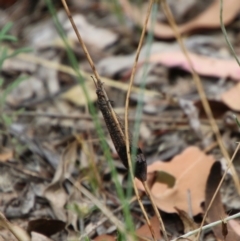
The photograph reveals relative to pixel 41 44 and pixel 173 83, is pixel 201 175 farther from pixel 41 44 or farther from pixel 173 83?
pixel 41 44

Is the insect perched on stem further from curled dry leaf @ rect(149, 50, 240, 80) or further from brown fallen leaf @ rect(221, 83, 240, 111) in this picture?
curled dry leaf @ rect(149, 50, 240, 80)

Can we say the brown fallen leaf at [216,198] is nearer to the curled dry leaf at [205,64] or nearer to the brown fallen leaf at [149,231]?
the brown fallen leaf at [149,231]

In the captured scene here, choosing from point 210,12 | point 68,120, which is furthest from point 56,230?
point 210,12

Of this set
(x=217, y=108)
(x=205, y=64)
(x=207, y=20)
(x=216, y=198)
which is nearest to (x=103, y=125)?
(x=217, y=108)

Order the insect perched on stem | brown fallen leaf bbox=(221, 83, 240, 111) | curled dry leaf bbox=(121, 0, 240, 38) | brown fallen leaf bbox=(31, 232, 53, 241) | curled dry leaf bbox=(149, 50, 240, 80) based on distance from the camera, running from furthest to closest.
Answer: curled dry leaf bbox=(121, 0, 240, 38) → curled dry leaf bbox=(149, 50, 240, 80) → brown fallen leaf bbox=(221, 83, 240, 111) → brown fallen leaf bbox=(31, 232, 53, 241) → the insect perched on stem

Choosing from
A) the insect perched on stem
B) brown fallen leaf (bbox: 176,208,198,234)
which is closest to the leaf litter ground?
brown fallen leaf (bbox: 176,208,198,234)

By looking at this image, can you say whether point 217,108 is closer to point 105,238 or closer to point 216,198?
point 216,198

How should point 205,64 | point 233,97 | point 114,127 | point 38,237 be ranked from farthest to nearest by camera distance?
1. point 205,64
2. point 233,97
3. point 38,237
4. point 114,127
